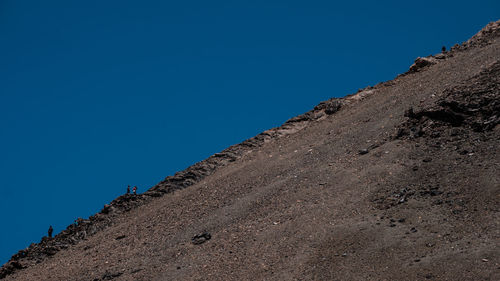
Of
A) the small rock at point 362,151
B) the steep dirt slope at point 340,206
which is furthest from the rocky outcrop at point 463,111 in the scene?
the small rock at point 362,151

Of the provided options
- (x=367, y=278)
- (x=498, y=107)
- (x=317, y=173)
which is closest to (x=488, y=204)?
(x=367, y=278)

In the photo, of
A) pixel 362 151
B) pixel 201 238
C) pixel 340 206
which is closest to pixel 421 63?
pixel 362 151

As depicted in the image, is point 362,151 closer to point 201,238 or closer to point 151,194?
point 201,238

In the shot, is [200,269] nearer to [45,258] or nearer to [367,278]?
[367,278]

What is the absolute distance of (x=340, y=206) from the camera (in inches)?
936

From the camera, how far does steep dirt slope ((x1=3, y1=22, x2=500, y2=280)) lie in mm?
19828

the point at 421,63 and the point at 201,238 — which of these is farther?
the point at 421,63

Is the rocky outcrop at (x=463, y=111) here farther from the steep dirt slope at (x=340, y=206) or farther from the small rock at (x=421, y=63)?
the small rock at (x=421, y=63)

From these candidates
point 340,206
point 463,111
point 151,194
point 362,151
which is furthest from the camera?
point 151,194

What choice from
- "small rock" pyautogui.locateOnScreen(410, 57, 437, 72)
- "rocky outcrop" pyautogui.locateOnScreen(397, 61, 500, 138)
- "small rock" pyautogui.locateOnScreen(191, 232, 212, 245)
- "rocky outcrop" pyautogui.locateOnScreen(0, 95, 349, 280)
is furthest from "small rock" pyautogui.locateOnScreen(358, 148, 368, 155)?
"small rock" pyautogui.locateOnScreen(410, 57, 437, 72)

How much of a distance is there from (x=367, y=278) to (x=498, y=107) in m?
11.2

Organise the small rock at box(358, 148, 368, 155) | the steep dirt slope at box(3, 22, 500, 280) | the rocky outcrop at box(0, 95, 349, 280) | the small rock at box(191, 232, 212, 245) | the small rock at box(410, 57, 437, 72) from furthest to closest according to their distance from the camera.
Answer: the small rock at box(410, 57, 437, 72), the rocky outcrop at box(0, 95, 349, 280), the small rock at box(358, 148, 368, 155), the small rock at box(191, 232, 212, 245), the steep dirt slope at box(3, 22, 500, 280)

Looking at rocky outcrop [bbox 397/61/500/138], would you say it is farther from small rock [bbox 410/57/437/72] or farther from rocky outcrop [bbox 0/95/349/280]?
rocky outcrop [bbox 0/95/349/280]

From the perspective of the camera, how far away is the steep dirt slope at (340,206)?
781 inches
